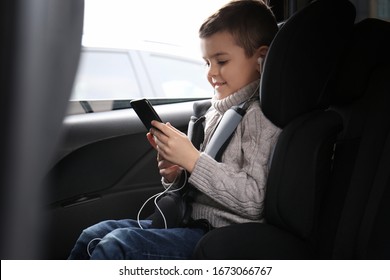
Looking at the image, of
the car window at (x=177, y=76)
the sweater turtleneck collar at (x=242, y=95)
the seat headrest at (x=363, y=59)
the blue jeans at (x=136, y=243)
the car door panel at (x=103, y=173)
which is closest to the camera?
the blue jeans at (x=136, y=243)

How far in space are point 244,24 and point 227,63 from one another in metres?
0.11

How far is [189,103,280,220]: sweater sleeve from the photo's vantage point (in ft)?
4.11

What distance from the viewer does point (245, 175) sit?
4.16ft

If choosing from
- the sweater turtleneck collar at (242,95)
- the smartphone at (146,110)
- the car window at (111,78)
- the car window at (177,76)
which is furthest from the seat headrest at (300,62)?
the car window at (177,76)

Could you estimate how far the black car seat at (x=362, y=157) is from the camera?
4.00 feet

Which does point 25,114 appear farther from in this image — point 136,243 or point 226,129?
point 226,129

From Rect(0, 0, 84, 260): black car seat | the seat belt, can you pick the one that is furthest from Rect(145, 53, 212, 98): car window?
Rect(0, 0, 84, 260): black car seat

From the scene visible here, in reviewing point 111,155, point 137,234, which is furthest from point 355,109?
point 111,155

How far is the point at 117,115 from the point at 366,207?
99cm

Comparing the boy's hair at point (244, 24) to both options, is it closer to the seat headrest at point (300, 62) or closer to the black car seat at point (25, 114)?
the seat headrest at point (300, 62)

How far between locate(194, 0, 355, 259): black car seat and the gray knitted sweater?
1.3 inches

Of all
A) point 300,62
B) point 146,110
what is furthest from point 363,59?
point 146,110

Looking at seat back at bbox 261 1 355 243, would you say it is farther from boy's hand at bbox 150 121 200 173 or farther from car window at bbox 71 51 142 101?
car window at bbox 71 51 142 101

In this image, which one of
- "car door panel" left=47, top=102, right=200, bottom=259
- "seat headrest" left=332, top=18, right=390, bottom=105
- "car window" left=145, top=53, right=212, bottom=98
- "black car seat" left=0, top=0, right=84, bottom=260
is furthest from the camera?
"car window" left=145, top=53, right=212, bottom=98
